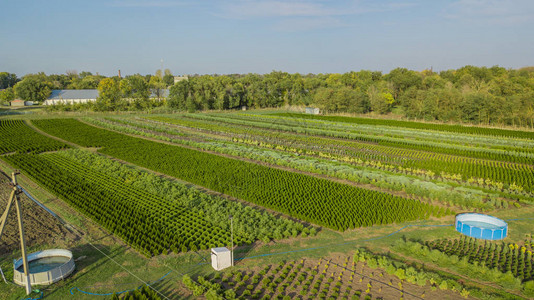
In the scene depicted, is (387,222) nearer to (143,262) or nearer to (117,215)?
(143,262)

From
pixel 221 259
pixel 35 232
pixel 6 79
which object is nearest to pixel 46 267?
pixel 35 232

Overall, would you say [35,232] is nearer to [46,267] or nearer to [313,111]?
[46,267]

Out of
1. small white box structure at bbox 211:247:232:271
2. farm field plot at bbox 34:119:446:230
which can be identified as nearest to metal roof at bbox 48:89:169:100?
farm field plot at bbox 34:119:446:230

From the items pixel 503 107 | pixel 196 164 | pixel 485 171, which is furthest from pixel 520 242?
pixel 503 107

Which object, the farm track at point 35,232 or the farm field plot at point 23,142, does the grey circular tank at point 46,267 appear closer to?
the farm track at point 35,232

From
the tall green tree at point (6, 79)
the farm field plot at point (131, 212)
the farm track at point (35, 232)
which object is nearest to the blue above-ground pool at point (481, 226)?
the farm field plot at point (131, 212)

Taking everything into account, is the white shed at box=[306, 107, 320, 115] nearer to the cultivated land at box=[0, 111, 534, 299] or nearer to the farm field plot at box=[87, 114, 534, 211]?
the farm field plot at box=[87, 114, 534, 211]
